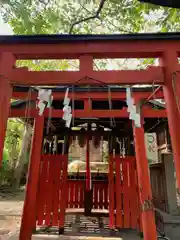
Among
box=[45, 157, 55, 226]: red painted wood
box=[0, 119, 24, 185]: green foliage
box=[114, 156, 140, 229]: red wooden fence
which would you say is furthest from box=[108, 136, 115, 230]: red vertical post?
box=[0, 119, 24, 185]: green foliage

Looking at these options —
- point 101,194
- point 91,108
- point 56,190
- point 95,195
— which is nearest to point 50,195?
point 56,190

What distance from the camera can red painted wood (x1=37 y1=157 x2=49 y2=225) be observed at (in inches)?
235

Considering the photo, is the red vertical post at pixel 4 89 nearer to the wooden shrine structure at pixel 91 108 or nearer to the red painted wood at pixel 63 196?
the wooden shrine structure at pixel 91 108

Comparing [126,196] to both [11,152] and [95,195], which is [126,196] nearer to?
[95,195]

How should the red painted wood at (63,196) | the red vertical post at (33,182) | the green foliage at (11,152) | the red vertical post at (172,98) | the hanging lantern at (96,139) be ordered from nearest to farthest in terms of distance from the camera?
the red vertical post at (172,98)
the red vertical post at (33,182)
the red painted wood at (63,196)
the hanging lantern at (96,139)
the green foliage at (11,152)

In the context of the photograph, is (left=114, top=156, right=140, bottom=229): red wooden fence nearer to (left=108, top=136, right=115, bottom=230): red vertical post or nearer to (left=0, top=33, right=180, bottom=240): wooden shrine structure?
(left=0, top=33, right=180, bottom=240): wooden shrine structure

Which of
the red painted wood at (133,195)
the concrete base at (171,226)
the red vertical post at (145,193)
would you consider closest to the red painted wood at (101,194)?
the red painted wood at (133,195)

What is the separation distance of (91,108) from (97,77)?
8.06ft

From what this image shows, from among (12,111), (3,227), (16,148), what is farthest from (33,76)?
(16,148)

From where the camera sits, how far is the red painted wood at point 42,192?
598cm

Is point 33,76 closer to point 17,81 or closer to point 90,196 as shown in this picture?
point 17,81

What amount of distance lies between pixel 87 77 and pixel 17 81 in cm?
99

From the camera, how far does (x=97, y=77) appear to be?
276cm

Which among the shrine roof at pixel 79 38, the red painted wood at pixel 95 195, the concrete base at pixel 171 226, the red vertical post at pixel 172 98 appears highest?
the shrine roof at pixel 79 38
